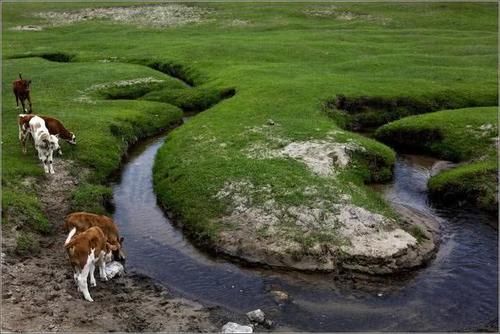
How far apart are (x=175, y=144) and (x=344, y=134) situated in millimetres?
9822

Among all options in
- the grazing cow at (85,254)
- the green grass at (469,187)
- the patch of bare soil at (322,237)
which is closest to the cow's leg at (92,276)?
the grazing cow at (85,254)

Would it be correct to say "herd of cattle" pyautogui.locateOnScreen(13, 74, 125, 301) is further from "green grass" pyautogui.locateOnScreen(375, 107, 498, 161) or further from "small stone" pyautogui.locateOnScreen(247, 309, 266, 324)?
→ "green grass" pyautogui.locateOnScreen(375, 107, 498, 161)

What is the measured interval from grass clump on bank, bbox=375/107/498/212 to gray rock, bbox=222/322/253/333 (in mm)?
14513

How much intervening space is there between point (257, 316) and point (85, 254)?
18.9 feet

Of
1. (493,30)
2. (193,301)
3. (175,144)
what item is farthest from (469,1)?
(193,301)

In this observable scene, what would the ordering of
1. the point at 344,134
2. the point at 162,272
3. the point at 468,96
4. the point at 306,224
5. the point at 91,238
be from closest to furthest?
the point at 91,238, the point at 162,272, the point at 306,224, the point at 344,134, the point at 468,96

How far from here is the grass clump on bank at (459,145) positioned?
89.0 feet

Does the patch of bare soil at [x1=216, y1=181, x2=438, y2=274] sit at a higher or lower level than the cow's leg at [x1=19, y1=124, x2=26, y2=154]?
lower

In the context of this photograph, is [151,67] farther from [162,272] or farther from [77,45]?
[162,272]

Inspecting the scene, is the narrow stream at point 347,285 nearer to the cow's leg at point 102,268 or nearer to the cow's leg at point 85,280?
the cow's leg at point 102,268

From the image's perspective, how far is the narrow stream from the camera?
17688 mm

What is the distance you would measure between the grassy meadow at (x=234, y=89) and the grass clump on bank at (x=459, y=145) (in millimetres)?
3426

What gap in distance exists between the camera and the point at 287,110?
37531 mm

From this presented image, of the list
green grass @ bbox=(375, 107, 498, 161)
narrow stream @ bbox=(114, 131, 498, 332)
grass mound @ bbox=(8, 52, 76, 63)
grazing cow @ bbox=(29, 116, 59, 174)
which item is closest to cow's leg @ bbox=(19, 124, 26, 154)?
grazing cow @ bbox=(29, 116, 59, 174)
